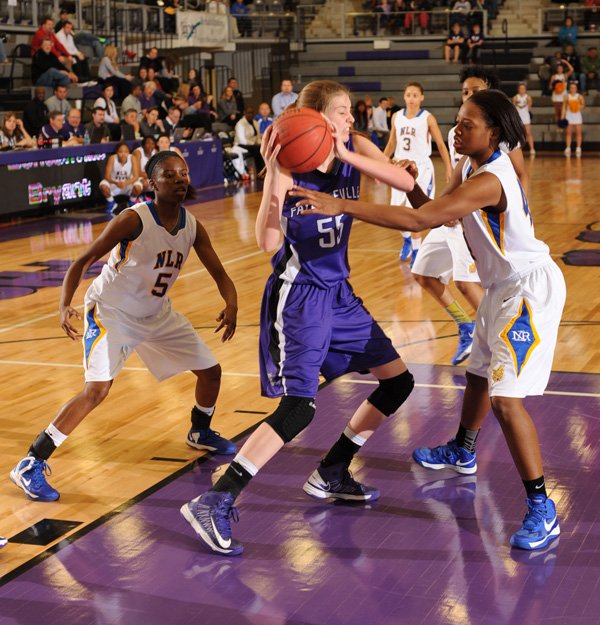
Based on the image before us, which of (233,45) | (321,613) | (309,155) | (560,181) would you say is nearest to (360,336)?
(309,155)

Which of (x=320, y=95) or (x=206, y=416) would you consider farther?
(x=206, y=416)

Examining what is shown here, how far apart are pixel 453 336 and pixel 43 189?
8.14m

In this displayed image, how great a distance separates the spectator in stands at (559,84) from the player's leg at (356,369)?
72.1ft

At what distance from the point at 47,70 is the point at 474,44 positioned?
13.3 m

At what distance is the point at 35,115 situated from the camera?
15805mm

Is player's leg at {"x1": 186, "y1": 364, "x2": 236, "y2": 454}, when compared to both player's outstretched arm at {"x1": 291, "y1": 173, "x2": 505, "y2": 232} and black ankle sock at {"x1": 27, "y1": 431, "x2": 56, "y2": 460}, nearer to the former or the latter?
black ankle sock at {"x1": 27, "y1": 431, "x2": 56, "y2": 460}

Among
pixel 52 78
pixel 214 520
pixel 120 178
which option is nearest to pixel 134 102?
pixel 52 78

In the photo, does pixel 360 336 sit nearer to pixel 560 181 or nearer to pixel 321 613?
pixel 321 613

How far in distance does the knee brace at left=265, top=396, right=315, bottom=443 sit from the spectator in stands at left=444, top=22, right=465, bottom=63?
25.4m

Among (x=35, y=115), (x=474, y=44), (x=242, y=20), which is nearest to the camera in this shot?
(x=35, y=115)

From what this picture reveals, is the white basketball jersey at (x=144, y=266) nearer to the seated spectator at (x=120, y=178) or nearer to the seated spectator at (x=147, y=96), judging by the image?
the seated spectator at (x=120, y=178)

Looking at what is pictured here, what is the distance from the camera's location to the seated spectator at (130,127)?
1634 centimetres

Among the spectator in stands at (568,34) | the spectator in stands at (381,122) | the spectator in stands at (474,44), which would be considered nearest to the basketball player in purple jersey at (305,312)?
the spectator in stands at (381,122)

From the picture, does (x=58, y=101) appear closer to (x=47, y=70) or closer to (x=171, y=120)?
(x=47, y=70)
